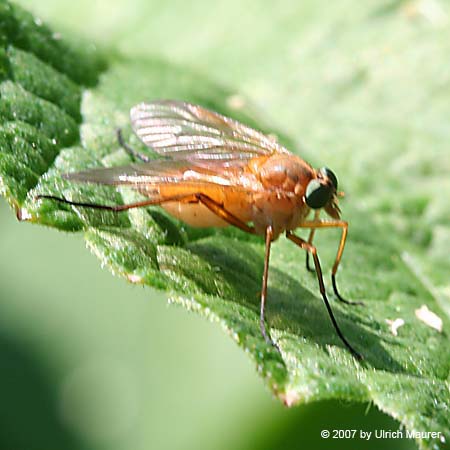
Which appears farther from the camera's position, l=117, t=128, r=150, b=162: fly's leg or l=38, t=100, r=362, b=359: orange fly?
l=117, t=128, r=150, b=162: fly's leg

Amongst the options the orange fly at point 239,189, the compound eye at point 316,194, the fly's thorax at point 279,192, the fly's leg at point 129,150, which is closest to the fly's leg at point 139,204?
the orange fly at point 239,189

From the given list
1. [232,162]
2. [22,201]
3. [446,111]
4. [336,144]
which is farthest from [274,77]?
[22,201]

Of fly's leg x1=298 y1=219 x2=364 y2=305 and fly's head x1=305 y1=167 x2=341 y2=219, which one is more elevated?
fly's head x1=305 y1=167 x2=341 y2=219

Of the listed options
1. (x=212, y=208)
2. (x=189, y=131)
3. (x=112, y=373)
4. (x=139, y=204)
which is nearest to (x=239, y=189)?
(x=212, y=208)

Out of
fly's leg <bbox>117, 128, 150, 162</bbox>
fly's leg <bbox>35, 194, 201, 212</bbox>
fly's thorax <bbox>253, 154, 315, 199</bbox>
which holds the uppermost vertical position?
fly's thorax <bbox>253, 154, 315, 199</bbox>

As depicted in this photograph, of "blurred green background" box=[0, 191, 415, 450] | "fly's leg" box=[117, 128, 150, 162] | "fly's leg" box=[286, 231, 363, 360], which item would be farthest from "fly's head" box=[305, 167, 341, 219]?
"blurred green background" box=[0, 191, 415, 450]

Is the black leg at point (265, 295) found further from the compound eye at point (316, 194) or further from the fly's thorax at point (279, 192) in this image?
the compound eye at point (316, 194)

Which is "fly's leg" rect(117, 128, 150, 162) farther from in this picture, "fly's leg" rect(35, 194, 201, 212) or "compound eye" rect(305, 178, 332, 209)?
"compound eye" rect(305, 178, 332, 209)

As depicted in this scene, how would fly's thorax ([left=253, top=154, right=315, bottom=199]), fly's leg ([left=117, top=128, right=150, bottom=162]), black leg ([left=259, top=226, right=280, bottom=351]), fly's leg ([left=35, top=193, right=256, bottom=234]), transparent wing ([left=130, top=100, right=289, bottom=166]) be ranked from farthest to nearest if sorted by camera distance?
fly's leg ([left=117, top=128, right=150, bottom=162]) → transparent wing ([left=130, top=100, right=289, bottom=166]) → fly's thorax ([left=253, top=154, right=315, bottom=199]) → fly's leg ([left=35, top=193, right=256, bottom=234]) → black leg ([left=259, top=226, right=280, bottom=351])

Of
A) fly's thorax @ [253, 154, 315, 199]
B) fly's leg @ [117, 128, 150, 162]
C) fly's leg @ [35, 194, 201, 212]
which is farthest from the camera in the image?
fly's leg @ [117, 128, 150, 162]
